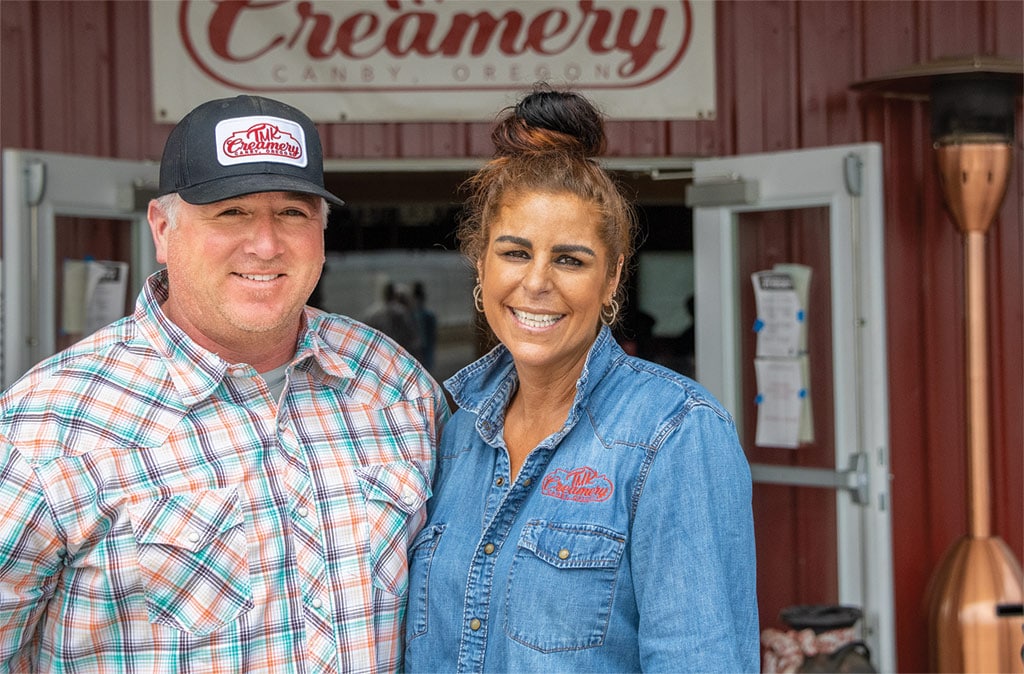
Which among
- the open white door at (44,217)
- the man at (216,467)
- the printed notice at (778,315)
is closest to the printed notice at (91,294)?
the open white door at (44,217)

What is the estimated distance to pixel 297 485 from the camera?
6.89ft

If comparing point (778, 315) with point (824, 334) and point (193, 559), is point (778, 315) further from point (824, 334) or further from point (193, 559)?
point (193, 559)

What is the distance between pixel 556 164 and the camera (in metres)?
2.06

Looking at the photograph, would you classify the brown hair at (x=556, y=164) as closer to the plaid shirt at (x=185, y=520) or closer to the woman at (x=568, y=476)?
the woman at (x=568, y=476)

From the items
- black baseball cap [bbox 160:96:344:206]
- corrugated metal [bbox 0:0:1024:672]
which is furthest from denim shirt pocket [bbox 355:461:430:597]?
corrugated metal [bbox 0:0:1024:672]

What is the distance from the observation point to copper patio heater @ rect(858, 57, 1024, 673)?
4195mm

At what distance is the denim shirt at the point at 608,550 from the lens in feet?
5.95

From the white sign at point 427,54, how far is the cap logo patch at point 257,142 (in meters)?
2.70

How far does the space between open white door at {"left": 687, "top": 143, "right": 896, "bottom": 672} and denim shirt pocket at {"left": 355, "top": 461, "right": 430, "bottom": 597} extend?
2.60 meters

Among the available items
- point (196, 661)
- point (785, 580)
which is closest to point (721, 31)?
point (785, 580)

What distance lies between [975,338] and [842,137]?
3.31ft

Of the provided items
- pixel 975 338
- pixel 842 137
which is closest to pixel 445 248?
pixel 842 137

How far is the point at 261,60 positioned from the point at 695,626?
3.59 meters

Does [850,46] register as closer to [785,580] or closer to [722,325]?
[722,325]
